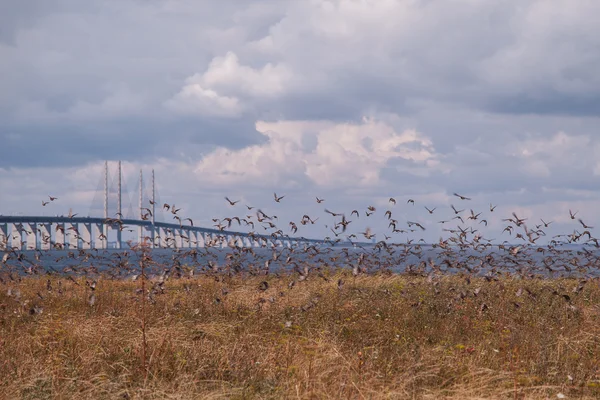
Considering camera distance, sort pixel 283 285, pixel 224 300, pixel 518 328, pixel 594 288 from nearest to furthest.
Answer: pixel 518 328 < pixel 224 300 < pixel 594 288 < pixel 283 285

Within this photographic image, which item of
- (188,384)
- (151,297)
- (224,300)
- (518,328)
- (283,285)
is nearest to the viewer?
(188,384)

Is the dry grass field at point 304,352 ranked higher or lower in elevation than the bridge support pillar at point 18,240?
lower

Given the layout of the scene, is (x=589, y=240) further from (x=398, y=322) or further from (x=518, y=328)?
(x=398, y=322)

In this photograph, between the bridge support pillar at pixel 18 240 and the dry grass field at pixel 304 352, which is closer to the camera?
the dry grass field at pixel 304 352

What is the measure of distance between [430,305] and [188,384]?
773cm

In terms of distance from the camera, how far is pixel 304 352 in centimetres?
873

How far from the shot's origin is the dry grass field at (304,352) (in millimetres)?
7480

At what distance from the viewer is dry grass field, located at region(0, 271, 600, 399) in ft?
24.5

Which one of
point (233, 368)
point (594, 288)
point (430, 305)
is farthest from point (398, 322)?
point (594, 288)

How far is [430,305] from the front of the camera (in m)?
13.9

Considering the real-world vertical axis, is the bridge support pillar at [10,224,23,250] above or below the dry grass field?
above

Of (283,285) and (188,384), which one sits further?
(283,285)

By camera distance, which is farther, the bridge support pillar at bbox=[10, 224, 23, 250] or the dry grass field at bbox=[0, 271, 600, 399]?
the bridge support pillar at bbox=[10, 224, 23, 250]

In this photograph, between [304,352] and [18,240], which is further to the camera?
[18,240]
